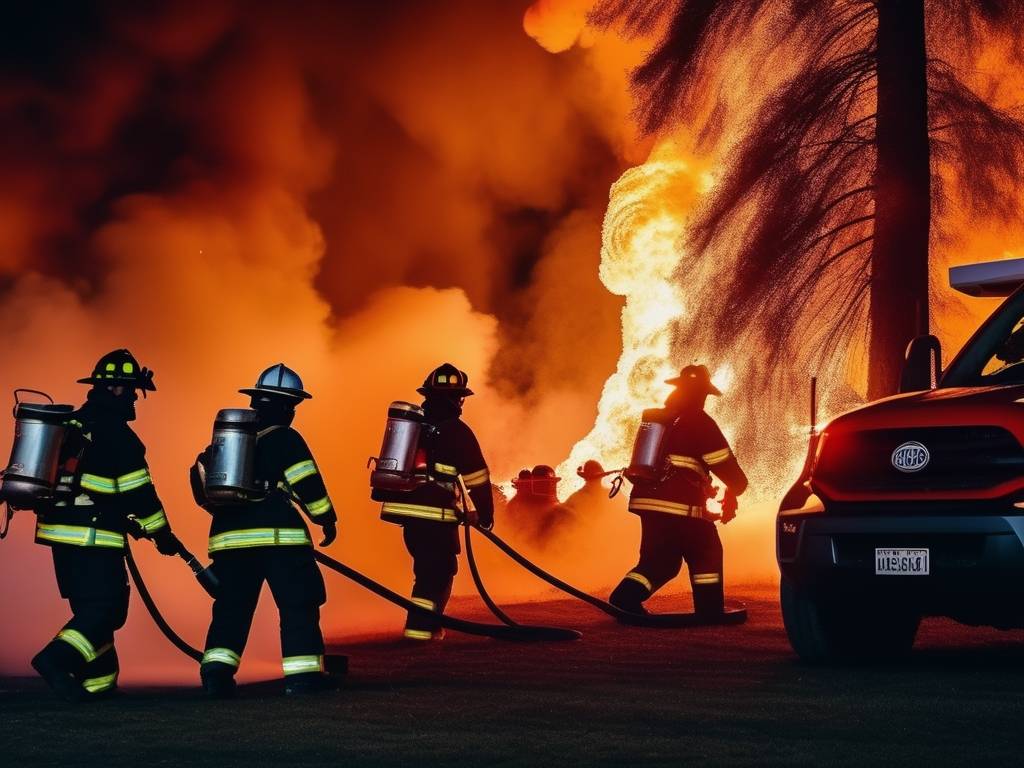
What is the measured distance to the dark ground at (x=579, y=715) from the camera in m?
6.57

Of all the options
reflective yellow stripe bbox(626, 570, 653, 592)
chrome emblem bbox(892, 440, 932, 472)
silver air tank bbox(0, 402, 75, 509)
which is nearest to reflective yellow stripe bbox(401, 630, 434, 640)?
reflective yellow stripe bbox(626, 570, 653, 592)

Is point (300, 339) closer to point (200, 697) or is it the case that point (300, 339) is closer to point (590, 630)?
point (590, 630)

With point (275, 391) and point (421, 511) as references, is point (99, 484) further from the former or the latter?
point (421, 511)

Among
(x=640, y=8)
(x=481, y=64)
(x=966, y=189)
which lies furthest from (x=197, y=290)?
(x=966, y=189)

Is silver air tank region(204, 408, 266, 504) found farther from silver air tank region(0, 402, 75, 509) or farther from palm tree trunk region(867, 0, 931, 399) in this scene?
palm tree trunk region(867, 0, 931, 399)

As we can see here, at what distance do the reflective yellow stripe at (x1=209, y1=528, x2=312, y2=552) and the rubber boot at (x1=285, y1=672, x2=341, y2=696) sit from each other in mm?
662

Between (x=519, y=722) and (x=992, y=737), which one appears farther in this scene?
(x=519, y=722)

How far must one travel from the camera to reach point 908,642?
9.52 metres

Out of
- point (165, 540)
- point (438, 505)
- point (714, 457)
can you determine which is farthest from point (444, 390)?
point (165, 540)

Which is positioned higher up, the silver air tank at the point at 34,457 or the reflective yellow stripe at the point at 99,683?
the silver air tank at the point at 34,457

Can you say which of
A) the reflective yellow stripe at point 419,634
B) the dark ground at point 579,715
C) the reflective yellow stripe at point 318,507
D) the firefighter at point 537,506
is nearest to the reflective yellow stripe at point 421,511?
the reflective yellow stripe at point 419,634

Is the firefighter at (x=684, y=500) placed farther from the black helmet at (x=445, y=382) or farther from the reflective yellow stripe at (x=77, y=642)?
the reflective yellow stripe at (x=77, y=642)

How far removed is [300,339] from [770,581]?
7020 millimetres

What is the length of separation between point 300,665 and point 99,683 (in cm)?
100
